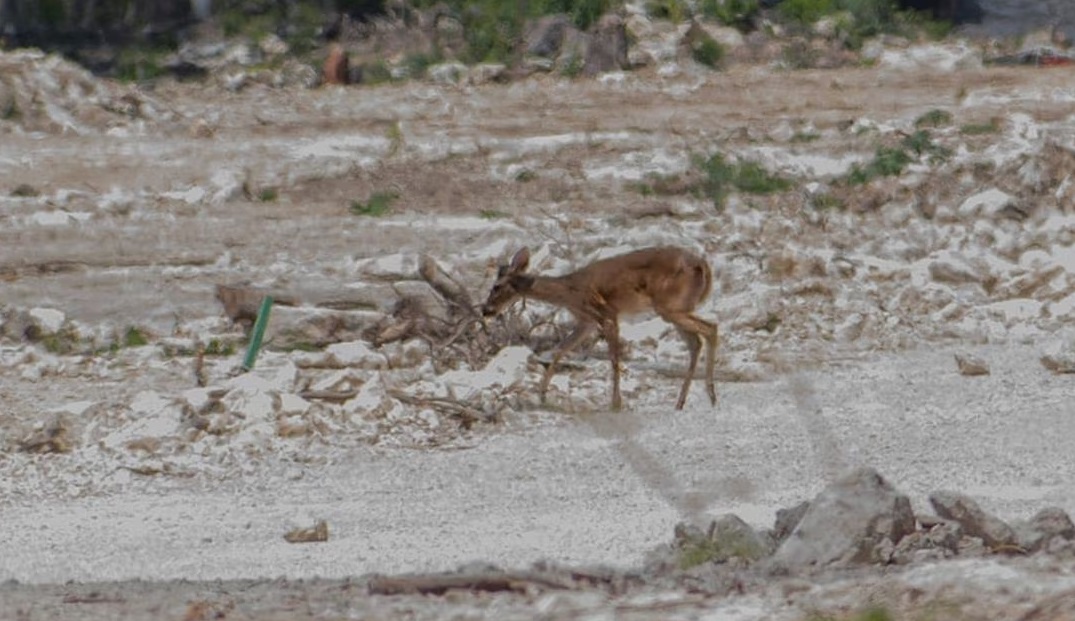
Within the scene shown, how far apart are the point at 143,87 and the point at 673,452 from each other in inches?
455

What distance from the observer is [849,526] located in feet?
29.1

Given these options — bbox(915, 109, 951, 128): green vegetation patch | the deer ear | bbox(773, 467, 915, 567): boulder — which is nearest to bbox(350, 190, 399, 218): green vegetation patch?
the deer ear

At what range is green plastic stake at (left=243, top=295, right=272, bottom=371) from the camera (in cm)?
1423

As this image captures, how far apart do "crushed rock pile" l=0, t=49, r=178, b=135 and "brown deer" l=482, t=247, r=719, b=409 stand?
7279 millimetres

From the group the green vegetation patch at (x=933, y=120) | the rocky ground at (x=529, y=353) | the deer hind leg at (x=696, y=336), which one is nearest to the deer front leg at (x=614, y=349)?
the rocky ground at (x=529, y=353)

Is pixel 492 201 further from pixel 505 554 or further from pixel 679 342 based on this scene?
pixel 505 554

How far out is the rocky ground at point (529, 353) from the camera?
29.4 ft

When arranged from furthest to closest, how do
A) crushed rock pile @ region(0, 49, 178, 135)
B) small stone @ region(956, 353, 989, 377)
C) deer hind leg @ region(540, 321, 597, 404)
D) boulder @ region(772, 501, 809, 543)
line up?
crushed rock pile @ region(0, 49, 178, 135) < small stone @ region(956, 353, 989, 377) < deer hind leg @ region(540, 321, 597, 404) < boulder @ region(772, 501, 809, 543)

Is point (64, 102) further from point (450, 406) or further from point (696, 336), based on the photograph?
point (450, 406)

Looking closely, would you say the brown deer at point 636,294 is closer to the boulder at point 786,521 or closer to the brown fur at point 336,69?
the boulder at point 786,521

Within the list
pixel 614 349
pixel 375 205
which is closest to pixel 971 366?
pixel 614 349

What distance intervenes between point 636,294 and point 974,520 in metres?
5.03

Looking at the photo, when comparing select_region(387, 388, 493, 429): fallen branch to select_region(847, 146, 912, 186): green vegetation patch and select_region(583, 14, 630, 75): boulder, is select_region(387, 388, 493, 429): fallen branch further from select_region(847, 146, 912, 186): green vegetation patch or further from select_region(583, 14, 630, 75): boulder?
select_region(583, 14, 630, 75): boulder

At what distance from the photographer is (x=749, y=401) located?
529 inches
